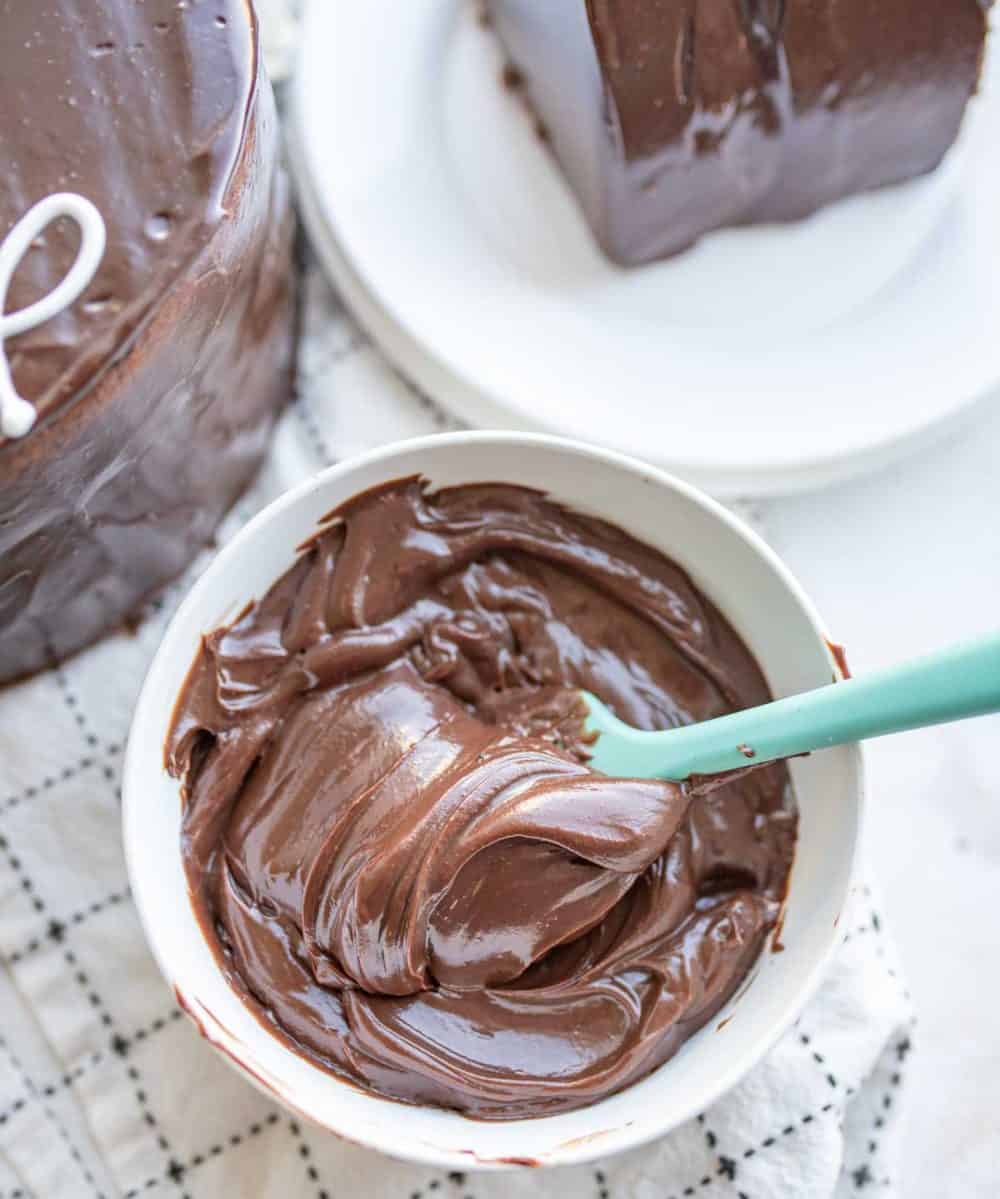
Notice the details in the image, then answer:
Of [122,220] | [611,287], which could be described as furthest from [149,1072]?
[611,287]

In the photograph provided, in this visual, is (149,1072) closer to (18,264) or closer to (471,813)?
(471,813)

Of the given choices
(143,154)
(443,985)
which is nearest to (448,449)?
(143,154)

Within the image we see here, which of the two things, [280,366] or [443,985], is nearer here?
[443,985]

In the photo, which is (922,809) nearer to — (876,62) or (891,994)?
(891,994)

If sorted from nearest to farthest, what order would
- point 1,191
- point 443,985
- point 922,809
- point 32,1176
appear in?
point 1,191, point 443,985, point 32,1176, point 922,809

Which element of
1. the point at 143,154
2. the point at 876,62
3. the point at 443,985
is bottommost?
the point at 443,985

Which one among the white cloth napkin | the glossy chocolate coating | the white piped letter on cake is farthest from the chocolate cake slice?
the white cloth napkin
